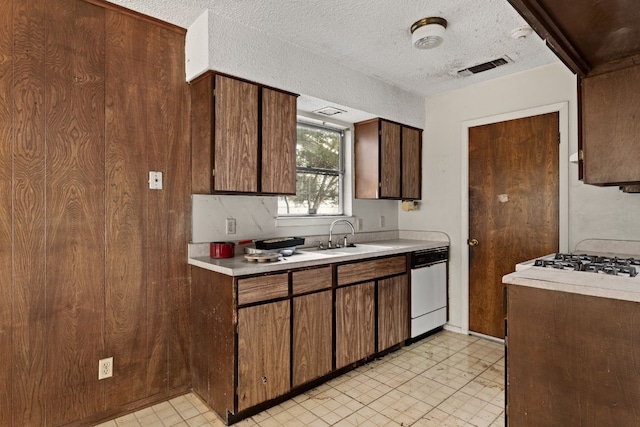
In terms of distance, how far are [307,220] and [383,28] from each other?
1664mm

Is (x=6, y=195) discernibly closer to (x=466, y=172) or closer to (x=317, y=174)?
(x=317, y=174)

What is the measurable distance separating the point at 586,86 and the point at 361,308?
2040mm

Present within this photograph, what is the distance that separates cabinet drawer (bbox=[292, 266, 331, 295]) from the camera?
7.71 feet

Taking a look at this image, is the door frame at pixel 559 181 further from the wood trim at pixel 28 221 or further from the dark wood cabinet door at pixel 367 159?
the wood trim at pixel 28 221

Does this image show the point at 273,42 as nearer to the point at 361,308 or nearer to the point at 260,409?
the point at 361,308

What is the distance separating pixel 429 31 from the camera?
2.37 meters

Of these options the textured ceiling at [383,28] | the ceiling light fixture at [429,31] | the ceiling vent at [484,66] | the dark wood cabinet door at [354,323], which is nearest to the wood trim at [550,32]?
the textured ceiling at [383,28]

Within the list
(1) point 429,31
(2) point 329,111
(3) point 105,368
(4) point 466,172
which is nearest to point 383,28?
(1) point 429,31

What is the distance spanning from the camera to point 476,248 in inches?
139

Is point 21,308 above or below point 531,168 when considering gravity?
below

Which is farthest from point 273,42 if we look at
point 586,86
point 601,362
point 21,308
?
point 601,362

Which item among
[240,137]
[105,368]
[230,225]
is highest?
[240,137]

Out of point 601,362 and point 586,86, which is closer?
point 601,362

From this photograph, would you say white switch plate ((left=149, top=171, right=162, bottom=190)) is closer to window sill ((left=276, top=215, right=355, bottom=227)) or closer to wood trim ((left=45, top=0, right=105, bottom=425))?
wood trim ((left=45, top=0, right=105, bottom=425))
